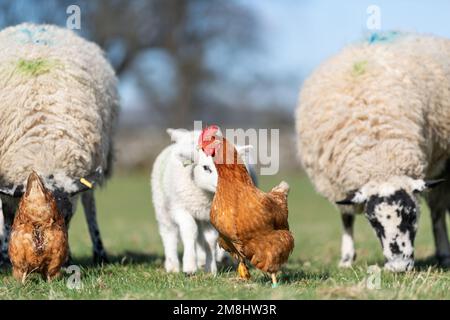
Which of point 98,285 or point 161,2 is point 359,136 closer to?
point 98,285

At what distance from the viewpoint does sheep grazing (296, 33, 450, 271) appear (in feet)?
22.7

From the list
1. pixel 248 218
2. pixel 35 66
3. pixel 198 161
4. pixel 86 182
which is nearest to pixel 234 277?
pixel 248 218

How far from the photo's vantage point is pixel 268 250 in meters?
5.25

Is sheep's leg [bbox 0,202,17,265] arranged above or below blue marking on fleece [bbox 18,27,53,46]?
below

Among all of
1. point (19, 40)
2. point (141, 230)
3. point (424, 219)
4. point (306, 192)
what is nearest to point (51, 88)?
point (19, 40)

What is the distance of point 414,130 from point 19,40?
12.9 ft

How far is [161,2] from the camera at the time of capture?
4031cm

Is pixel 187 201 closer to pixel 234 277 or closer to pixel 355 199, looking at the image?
pixel 234 277

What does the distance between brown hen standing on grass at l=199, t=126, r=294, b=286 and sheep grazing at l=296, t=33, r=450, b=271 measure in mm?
1781

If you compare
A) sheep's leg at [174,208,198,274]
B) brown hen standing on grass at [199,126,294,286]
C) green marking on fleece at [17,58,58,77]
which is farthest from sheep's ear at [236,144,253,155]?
green marking on fleece at [17,58,58,77]

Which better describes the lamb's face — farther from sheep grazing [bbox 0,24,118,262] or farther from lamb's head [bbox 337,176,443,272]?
lamb's head [bbox 337,176,443,272]

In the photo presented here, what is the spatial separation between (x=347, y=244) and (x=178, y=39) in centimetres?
3250

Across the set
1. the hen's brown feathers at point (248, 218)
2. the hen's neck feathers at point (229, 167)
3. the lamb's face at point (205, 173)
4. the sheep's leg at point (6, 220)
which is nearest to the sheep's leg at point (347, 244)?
the lamb's face at point (205, 173)

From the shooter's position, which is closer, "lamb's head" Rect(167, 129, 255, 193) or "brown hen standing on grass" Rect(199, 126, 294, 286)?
"brown hen standing on grass" Rect(199, 126, 294, 286)
